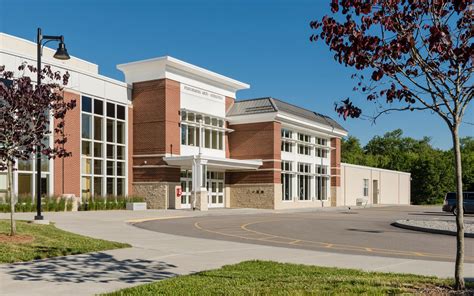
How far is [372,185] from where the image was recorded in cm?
6825

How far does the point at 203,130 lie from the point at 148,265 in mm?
32903

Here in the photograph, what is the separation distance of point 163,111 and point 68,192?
9165 millimetres

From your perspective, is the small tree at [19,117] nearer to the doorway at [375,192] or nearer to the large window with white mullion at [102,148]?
the large window with white mullion at [102,148]

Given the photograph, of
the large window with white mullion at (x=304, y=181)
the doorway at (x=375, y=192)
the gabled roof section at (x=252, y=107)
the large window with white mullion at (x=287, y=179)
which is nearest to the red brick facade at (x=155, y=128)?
the gabled roof section at (x=252, y=107)

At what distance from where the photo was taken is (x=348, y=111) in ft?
26.0

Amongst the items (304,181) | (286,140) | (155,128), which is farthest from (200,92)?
(304,181)

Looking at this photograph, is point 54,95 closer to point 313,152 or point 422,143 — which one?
point 313,152

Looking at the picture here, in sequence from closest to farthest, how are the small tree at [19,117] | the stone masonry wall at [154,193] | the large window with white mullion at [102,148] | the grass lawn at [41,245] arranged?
1. the grass lawn at [41,245]
2. the small tree at [19,117]
3. the large window with white mullion at [102,148]
4. the stone masonry wall at [154,193]

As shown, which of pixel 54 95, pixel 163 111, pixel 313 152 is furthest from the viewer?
pixel 313 152

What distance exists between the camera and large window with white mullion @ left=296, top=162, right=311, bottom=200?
50.1m

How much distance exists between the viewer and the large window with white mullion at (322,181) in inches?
2110

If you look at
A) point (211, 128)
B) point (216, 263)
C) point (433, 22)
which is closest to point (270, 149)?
point (211, 128)

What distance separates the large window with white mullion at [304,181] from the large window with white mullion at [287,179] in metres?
1.17

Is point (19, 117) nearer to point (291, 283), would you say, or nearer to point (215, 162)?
point (291, 283)
